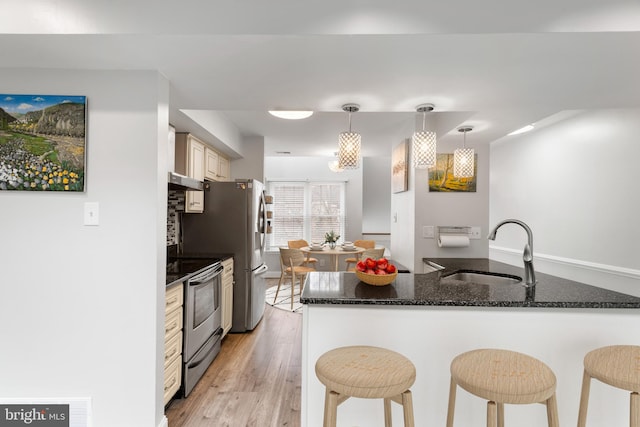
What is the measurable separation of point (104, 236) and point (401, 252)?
305 centimetres

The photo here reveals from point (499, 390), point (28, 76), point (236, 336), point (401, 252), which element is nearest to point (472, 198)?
point (401, 252)

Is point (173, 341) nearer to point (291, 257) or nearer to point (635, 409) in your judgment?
point (635, 409)

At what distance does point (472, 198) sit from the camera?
11.3ft

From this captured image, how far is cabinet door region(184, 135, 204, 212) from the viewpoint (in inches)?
130

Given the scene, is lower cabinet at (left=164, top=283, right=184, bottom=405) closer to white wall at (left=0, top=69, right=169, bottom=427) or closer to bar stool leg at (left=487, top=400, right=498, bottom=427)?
white wall at (left=0, top=69, right=169, bottom=427)

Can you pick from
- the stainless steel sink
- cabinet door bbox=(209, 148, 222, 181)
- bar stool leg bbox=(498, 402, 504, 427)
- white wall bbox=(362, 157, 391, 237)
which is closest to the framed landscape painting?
cabinet door bbox=(209, 148, 222, 181)

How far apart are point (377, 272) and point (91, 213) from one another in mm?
1617

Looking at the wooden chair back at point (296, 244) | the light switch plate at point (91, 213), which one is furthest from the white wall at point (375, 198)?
the light switch plate at point (91, 213)

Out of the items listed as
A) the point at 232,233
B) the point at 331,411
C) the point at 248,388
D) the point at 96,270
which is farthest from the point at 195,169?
the point at 331,411

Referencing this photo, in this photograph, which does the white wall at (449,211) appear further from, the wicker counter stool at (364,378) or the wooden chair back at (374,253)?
the wicker counter stool at (364,378)

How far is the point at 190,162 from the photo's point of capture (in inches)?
130

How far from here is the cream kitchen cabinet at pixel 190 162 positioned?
3256mm

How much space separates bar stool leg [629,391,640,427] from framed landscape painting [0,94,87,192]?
8.81ft

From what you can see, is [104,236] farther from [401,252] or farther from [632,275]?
[632,275]
